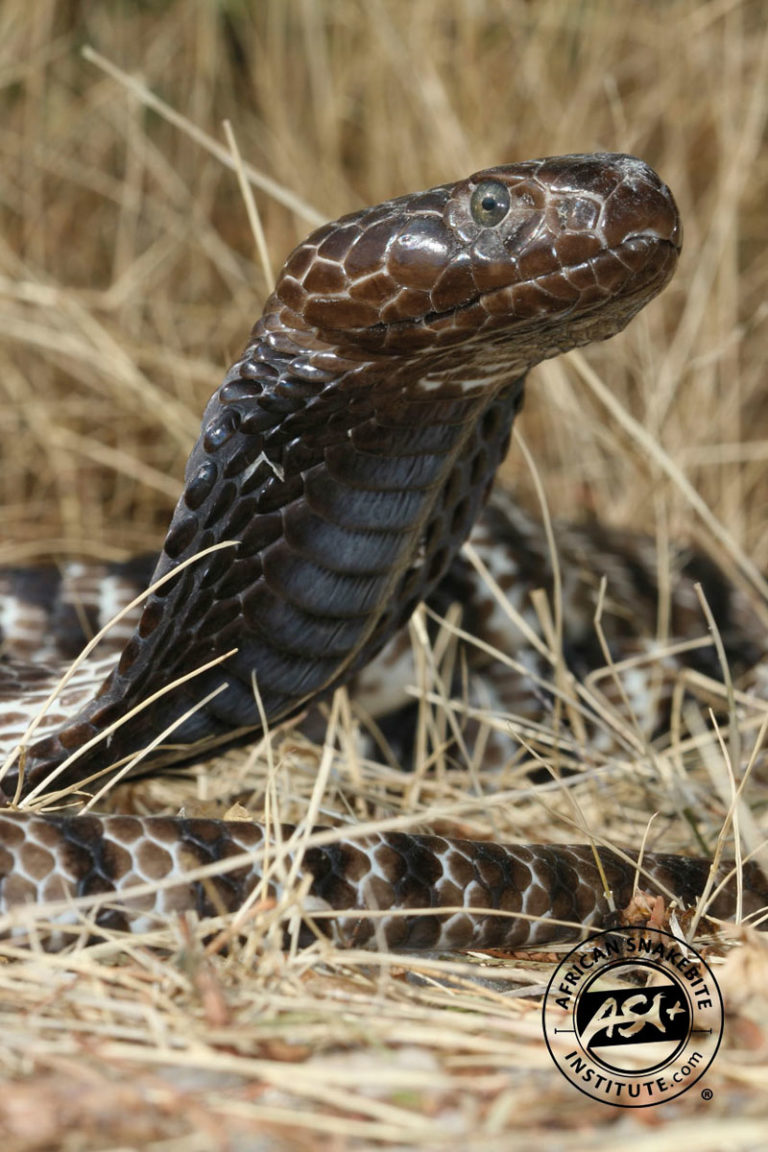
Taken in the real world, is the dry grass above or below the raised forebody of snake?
above

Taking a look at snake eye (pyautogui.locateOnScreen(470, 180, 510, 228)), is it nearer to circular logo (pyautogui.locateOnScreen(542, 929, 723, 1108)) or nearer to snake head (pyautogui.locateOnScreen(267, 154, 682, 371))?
snake head (pyautogui.locateOnScreen(267, 154, 682, 371))

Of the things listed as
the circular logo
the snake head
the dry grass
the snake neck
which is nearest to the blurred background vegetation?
the dry grass

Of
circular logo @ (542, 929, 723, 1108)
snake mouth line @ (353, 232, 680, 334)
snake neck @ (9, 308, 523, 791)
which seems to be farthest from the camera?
snake neck @ (9, 308, 523, 791)

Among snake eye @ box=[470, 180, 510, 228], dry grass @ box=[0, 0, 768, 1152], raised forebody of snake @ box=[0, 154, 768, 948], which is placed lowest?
raised forebody of snake @ box=[0, 154, 768, 948]

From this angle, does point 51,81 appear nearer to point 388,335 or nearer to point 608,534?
point 608,534

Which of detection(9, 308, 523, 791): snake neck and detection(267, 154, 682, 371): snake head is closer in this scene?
detection(267, 154, 682, 371): snake head

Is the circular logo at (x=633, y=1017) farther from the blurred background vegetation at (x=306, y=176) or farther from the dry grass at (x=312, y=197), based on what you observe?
the blurred background vegetation at (x=306, y=176)

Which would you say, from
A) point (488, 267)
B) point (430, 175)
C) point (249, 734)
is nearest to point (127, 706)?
point (249, 734)

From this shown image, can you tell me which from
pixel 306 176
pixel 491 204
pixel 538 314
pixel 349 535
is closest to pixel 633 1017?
pixel 349 535

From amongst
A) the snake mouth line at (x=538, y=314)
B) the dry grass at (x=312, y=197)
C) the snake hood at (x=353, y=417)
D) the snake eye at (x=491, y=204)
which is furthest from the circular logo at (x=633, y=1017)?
the dry grass at (x=312, y=197)
